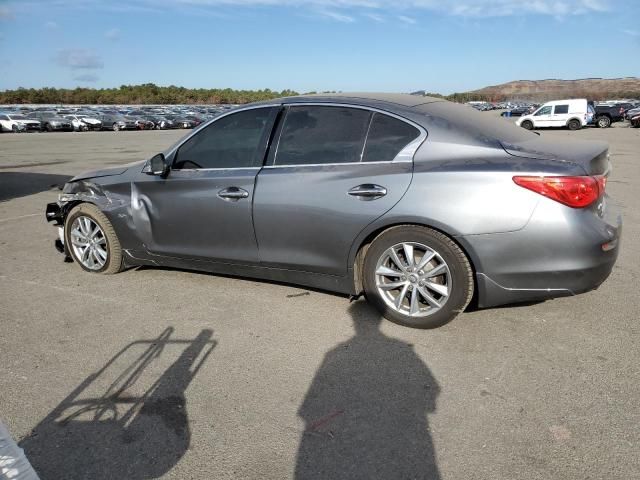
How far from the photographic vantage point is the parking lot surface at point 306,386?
7.86ft

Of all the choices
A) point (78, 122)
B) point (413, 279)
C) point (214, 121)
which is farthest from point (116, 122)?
point (413, 279)

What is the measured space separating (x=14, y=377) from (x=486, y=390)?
9.19 ft

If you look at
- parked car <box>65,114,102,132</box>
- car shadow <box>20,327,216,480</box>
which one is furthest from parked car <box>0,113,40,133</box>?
car shadow <box>20,327,216,480</box>

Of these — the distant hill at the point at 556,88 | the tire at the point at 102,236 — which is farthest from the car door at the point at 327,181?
the distant hill at the point at 556,88

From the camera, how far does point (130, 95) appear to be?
346 ft

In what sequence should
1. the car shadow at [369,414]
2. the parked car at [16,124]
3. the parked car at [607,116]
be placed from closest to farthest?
the car shadow at [369,414] → the parked car at [607,116] → the parked car at [16,124]

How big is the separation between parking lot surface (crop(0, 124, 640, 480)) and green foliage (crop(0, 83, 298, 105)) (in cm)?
8458

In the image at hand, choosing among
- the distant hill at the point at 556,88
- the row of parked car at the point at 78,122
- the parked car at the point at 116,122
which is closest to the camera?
the row of parked car at the point at 78,122

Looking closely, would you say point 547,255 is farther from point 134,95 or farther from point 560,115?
point 134,95

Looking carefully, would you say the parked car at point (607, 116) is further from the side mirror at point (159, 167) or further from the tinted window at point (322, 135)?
the side mirror at point (159, 167)

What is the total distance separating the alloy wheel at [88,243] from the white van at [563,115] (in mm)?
31325

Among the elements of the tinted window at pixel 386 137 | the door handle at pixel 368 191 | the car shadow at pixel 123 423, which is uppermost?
the tinted window at pixel 386 137

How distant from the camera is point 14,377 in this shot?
10.4 ft

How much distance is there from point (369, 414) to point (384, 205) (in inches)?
56.3
